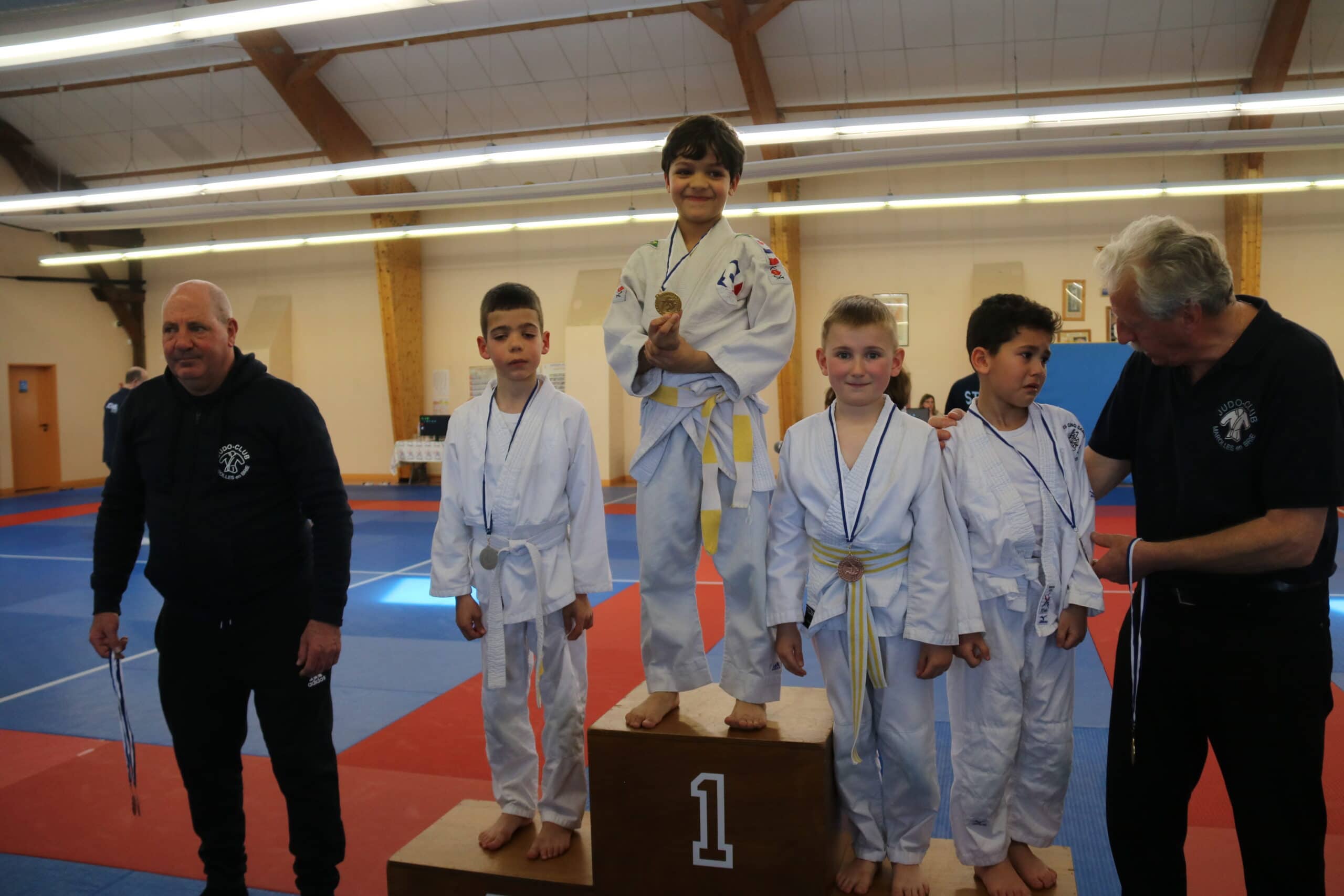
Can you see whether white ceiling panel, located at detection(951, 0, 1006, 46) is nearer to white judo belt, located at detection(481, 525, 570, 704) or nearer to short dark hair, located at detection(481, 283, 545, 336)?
short dark hair, located at detection(481, 283, 545, 336)

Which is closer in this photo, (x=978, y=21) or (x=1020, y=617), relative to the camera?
(x=1020, y=617)

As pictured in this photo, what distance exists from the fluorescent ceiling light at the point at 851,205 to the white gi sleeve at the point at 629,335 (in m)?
8.31

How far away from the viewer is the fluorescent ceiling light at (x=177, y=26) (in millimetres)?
5332

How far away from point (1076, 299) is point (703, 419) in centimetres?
1159

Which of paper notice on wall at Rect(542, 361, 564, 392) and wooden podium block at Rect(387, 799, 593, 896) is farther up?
paper notice on wall at Rect(542, 361, 564, 392)

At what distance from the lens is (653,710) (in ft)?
7.80

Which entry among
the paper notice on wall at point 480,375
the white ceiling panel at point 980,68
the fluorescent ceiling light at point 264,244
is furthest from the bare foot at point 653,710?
the paper notice on wall at point 480,375

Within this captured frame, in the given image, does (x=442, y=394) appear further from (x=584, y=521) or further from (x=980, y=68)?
(x=584, y=521)

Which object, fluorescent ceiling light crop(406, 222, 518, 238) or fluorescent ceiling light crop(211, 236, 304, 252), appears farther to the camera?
fluorescent ceiling light crop(211, 236, 304, 252)

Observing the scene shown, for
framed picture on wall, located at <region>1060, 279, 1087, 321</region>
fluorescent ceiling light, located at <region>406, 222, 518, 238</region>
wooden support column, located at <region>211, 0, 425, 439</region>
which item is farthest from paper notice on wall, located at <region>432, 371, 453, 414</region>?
framed picture on wall, located at <region>1060, 279, 1087, 321</region>

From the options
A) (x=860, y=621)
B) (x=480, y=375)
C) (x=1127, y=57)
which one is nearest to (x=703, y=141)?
(x=860, y=621)

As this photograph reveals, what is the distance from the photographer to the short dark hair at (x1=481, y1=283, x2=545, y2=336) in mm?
2547

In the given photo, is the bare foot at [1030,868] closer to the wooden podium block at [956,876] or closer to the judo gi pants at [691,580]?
the wooden podium block at [956,876]

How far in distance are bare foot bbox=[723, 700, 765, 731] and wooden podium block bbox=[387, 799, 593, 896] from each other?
0.56 metres
